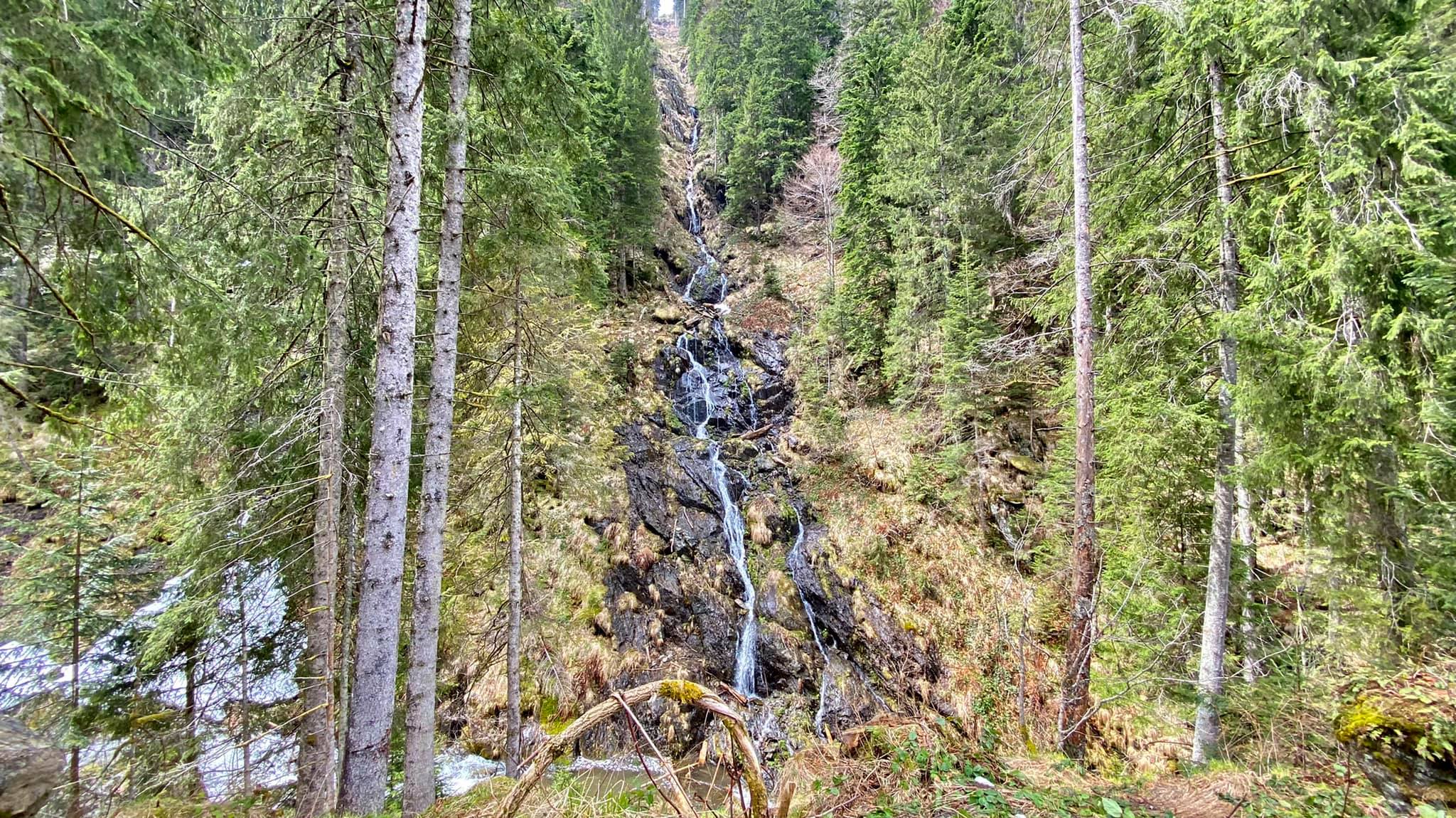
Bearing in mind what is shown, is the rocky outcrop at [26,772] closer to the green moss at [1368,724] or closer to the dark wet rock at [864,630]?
the green moss at [1368,724]

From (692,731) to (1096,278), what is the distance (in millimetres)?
10632

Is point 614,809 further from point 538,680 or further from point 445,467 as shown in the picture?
point 538,680

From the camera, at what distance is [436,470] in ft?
15.8

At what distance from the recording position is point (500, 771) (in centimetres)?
944

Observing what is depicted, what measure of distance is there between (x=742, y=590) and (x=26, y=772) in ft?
36.9

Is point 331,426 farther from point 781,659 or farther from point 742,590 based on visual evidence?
point 781,659

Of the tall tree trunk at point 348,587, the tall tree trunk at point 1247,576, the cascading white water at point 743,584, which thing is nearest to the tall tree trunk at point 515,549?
the tall tree trunk at point 348,587

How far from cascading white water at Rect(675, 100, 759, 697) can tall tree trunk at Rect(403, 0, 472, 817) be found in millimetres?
7897

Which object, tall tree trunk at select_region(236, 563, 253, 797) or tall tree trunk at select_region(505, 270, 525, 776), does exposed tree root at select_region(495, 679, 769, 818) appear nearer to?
tall tree trunk at select_region(236, 563, 253, 797)

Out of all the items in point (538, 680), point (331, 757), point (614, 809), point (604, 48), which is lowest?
point (538, 680)

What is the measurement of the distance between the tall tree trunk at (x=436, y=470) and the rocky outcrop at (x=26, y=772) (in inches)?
72.5

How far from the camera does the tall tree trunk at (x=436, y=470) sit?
454 cm

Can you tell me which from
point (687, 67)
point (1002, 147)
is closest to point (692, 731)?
point (1002, 147)

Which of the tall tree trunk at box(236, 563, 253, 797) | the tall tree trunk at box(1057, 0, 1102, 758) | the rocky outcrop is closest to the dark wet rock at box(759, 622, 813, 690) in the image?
the tall tree trunk at box(1057, 0, 1102, 758)
